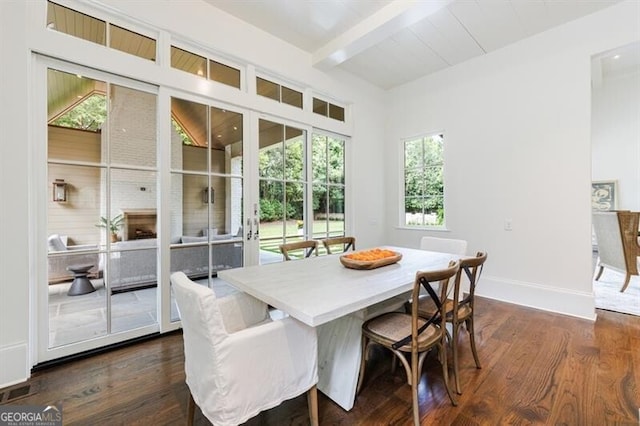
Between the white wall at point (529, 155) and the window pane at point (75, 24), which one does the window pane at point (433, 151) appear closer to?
the white wall at point (529, 155)

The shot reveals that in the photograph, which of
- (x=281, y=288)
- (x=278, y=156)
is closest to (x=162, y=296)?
(x=281, y=288)

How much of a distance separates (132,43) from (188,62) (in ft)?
1.48

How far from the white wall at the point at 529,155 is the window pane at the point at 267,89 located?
90.2 inches

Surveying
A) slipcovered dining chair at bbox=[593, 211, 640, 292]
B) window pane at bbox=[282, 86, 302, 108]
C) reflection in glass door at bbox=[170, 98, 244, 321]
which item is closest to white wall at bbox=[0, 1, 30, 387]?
reflection in glass door at bbox=[170, 98, 244, 321]

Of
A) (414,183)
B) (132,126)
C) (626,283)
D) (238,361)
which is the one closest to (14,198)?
(132,126)

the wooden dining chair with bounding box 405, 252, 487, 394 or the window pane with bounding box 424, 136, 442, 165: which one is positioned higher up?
the window pane with bounding box 424, 136, 442, 165

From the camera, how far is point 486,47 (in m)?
3.47

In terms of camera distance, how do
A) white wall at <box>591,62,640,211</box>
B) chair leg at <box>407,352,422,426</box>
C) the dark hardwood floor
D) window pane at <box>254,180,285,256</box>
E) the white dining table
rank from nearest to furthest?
the white dining table
chair leg at <box>407,352,422,426</box>
the dark hardwood floor
window pane at <box>254,180,285,256</box>
white wall at <box>591,62,640,211</box>

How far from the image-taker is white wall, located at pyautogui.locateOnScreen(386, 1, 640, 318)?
9.70 ft

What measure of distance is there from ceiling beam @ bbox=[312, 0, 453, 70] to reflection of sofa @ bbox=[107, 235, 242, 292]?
2431mm

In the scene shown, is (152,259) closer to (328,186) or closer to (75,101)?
(75,101)

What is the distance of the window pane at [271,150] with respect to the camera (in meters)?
3.20

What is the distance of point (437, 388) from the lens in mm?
1820

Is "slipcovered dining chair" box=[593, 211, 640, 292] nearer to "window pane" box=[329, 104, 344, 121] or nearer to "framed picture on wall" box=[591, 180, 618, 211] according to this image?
"framed picture on wall" box=[591, 180, 618, 211]
